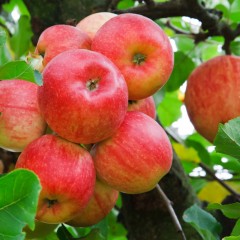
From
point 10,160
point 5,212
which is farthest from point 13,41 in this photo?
point 5,212

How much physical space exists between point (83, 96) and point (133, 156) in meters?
0.13

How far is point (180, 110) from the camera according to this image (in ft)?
6.44

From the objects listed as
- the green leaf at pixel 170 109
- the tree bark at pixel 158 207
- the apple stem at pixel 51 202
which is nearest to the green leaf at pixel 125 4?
the green leaf at pixel 170 109

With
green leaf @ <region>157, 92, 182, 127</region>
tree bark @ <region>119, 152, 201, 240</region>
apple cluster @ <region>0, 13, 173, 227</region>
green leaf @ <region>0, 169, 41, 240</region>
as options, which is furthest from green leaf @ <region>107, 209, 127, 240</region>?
green leaf @ <region>0, 169, 41, 240</region>

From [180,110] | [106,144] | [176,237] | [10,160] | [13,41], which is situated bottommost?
[180,110]

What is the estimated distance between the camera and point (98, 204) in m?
1.00

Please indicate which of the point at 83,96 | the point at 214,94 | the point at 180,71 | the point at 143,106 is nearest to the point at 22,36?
the point at 180,71

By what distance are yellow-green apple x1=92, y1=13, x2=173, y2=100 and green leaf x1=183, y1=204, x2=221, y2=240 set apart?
1.01 ft

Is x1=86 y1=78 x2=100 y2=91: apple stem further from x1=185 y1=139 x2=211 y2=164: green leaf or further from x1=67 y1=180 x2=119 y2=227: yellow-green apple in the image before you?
x1=185 y1=139 x2=211 y2=164: green leaf

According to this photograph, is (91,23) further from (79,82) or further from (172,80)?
(172,80)

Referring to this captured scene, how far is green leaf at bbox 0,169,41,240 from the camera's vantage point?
0.73 m

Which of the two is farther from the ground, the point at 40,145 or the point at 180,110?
the point at 40,145

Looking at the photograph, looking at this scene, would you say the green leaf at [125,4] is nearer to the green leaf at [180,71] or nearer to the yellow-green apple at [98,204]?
the green leaf at [180,71]

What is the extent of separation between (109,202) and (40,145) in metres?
0.21
